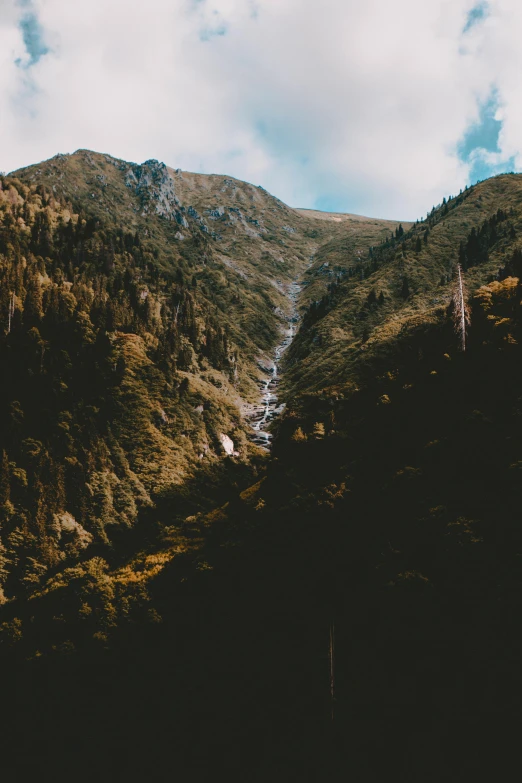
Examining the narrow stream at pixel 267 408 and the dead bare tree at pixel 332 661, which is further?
the narrow stream at pixel 267 408

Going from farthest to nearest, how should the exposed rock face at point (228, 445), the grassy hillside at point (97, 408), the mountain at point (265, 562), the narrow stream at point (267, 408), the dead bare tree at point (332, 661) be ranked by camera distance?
the narrow stream at point (267, 408) < the exposed rock face at point (228, 445) < the grassy hillside at point (97, 408) < the dead bare tree at point (332, 661) < the mountain at point (265, 562)

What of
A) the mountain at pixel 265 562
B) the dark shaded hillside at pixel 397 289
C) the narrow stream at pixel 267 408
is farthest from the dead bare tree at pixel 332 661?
the narrow stream at pixel 267 408

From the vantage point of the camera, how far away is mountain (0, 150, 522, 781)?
31406 mm

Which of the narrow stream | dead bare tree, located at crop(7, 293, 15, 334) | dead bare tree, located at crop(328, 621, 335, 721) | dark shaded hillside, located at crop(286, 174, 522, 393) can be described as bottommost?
dead bare tree, located at crop(328, 621, 335, 721)

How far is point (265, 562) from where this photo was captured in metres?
46.1

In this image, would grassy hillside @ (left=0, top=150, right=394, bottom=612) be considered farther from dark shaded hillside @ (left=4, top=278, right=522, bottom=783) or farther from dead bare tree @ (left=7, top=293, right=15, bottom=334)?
dark shaded hillside @ (left=4, top=278, right=522, bottom=783)

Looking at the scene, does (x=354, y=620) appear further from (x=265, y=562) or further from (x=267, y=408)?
(x=267, y=408)

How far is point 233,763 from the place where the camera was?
1416 inches

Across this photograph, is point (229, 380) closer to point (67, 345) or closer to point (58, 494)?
point (67, 345)

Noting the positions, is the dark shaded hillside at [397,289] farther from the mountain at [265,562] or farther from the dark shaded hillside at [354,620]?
the dark shaded hillside at [354,620]

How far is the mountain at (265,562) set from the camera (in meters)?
31.4

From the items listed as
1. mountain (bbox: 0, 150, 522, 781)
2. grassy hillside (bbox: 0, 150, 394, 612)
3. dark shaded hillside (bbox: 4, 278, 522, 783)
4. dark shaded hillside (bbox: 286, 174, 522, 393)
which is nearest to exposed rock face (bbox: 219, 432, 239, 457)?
grassy hillside (bbox: 0, 150, 394, 612)

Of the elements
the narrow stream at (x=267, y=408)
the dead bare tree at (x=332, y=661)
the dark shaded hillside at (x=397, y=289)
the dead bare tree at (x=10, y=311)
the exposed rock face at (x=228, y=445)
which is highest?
the dark shaded hillside at (x=397, y=289)

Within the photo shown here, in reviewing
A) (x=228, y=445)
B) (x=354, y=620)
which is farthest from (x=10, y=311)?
(x=354, y=620)
